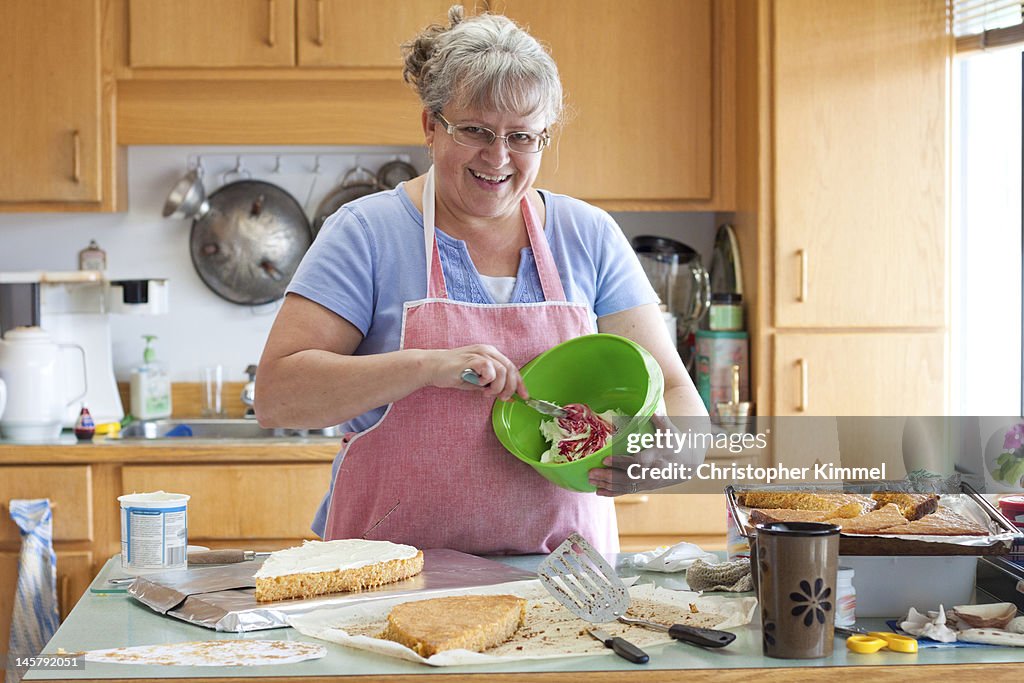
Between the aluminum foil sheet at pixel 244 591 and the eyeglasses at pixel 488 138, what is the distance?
0.57 meters

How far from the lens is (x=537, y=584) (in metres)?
1.41

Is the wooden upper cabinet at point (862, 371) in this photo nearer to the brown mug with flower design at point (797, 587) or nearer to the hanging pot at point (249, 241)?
the hanging pot at point (249, 241)

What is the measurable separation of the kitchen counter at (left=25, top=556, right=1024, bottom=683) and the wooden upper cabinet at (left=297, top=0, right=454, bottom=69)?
2117mm

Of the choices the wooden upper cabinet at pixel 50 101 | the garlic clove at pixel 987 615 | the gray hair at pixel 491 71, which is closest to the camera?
the garlic clove at pixel 987 615

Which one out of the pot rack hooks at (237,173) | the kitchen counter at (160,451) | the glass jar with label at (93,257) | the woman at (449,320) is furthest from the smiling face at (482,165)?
the glass jar with label at (93,257)

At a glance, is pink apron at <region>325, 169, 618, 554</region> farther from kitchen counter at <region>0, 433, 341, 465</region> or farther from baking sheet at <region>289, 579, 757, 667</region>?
kitchen counter at <region>0, 433, 341, 465</region>

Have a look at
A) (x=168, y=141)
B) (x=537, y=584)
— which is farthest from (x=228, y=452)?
(x=537, y=584)

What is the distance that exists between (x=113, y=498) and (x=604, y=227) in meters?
1.62

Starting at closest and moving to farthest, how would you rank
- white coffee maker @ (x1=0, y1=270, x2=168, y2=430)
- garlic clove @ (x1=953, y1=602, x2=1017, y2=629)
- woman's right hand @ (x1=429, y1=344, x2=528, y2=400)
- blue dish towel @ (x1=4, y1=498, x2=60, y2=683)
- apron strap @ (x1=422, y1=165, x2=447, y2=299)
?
garlic clove @ (x1=953, y1=602, x2=1017, y2=629) → woman's right hand @ (x1=429, y1=344, x2=528, y2=400) → apron strap @ (x1=422, y1=165, x2=447, y2=299) → blue dish towel @ (x1=4, y1=498, x2=60, y2=683) → white coffee maker @ (x1=0, y1=270, x2=168, y2=430)

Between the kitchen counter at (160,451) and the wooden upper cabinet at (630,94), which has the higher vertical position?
the wooden upper cabinet at (630,94)

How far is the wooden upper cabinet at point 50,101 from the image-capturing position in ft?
9.95

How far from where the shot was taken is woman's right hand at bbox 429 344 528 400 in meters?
1.50

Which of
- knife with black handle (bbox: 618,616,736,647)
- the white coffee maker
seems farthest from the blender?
knife with black handle (bbox: 618,616,736,647)

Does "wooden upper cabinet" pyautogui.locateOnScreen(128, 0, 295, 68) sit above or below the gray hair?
above
